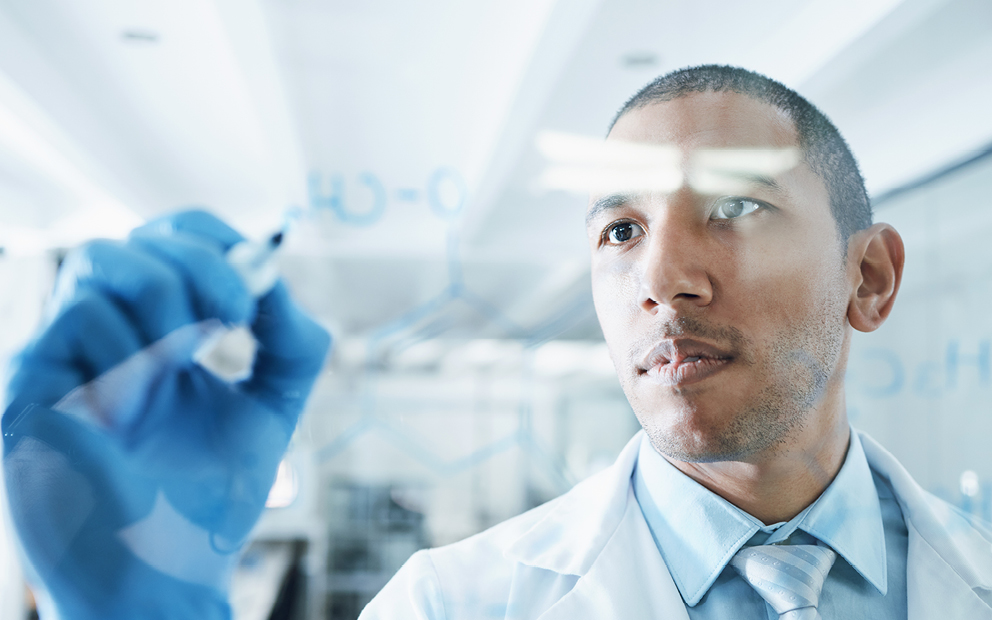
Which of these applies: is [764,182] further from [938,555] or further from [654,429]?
[938,555]

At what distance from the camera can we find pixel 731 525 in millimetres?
508

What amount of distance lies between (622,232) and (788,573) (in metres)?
0.30

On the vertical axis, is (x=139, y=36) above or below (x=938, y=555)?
above

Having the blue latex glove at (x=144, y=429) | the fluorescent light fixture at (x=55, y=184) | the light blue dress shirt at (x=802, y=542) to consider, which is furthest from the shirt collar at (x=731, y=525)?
the fluorescent light fixture at (x=55, y=184)

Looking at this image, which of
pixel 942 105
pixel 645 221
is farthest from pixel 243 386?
pixel 942 105

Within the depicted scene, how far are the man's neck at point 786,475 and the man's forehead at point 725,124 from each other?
8.9 inches

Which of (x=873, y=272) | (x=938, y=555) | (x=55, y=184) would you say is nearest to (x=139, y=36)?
(x=55, y=184)

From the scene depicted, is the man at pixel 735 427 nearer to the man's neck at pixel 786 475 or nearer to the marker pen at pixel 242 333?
the man's neck at pixel 786 475

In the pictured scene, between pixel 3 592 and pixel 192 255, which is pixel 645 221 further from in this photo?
pixel 3 592

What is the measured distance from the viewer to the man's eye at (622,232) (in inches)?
18.3

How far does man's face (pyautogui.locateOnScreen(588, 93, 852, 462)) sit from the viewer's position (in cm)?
43

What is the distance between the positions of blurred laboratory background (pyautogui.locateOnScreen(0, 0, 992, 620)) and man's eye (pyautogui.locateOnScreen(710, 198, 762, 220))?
149mm

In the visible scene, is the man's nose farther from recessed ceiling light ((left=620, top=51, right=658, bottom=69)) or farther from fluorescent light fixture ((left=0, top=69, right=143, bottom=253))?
fluorescent light fixture ((left=0, top=69, right=143, bottom=253))

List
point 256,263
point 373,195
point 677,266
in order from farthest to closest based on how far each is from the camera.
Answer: point 373,195, point 256,263, point 677,266
